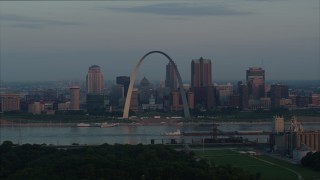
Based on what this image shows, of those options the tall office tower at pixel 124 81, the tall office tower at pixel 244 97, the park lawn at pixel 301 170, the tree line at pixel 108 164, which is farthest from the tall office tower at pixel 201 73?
the tree line at pixel 108 164

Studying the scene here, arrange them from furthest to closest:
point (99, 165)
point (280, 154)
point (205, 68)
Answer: point (205, 68) → point (280, 154) → point (99, 165)

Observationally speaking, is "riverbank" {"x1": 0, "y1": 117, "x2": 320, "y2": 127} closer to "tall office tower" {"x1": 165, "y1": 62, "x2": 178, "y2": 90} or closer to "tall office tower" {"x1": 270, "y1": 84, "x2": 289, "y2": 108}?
"tall office tower" {"x1": 270, "y1": 84, "x2": 289, "y2": 108}

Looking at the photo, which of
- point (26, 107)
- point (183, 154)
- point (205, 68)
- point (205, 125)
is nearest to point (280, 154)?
point (183, 154)

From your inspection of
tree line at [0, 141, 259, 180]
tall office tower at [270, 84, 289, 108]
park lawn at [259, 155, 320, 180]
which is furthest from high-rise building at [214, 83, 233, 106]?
tree line at [0, 141, 259, 180]

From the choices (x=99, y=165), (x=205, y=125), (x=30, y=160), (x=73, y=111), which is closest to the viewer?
(x=99, y=165)

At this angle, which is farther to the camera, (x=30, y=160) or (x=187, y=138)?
(x=187, y=138)

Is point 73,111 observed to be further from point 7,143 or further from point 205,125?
point 7,143

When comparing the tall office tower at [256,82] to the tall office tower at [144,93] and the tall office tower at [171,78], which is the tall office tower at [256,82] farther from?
the tall office tower at [144,93]
